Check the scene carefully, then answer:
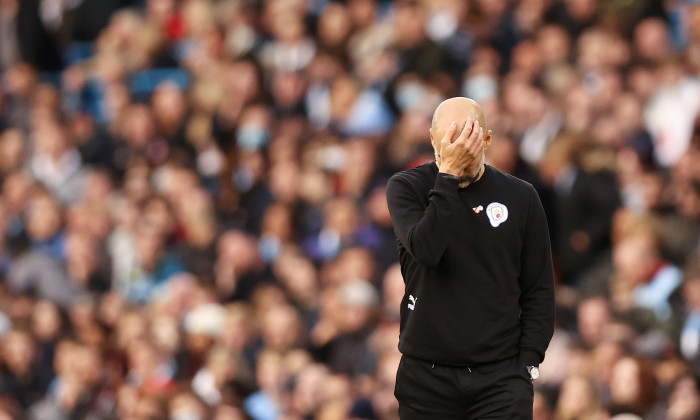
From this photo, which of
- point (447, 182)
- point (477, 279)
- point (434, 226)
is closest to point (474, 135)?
point (447, 182)

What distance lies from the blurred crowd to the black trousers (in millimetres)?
3268

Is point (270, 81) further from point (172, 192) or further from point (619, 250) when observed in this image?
point (619, 250)

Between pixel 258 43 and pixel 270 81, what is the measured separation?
0.62 meters

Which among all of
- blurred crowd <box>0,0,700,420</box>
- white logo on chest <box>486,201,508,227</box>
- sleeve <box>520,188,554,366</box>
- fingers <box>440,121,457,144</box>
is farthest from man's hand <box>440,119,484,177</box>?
blurred crowd <box>0,0,700,420</box>

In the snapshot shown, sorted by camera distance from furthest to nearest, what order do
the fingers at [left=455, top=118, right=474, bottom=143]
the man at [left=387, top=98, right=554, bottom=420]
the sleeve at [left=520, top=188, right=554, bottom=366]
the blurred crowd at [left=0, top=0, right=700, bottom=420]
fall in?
the blurred crowd at [left=0, top=0, right=700, bottom=420] → the sleeve at [left=520, top=188, right=554, bottom=366] → the man at [left=387, top=98, right=554, bottom=420] → the fingers at [left=455, top=118, right=474, bottom=143]

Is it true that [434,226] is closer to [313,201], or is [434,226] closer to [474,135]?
[474,135]

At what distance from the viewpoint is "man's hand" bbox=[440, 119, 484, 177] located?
4203mm

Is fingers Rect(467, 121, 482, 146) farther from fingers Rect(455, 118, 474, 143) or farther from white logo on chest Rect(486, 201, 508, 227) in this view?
white logo on chest Rect(486, 201, 508, 227)

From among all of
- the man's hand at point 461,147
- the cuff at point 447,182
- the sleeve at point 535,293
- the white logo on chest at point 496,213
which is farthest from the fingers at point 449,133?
the sleeve at point 535,293

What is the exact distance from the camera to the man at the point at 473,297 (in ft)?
14.3

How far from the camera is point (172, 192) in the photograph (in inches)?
443

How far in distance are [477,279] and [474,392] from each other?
41 centimetres

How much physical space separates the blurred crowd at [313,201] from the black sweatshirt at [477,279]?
324cm

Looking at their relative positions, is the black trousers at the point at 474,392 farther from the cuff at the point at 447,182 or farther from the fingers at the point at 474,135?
the fingers at the point at 474,135
